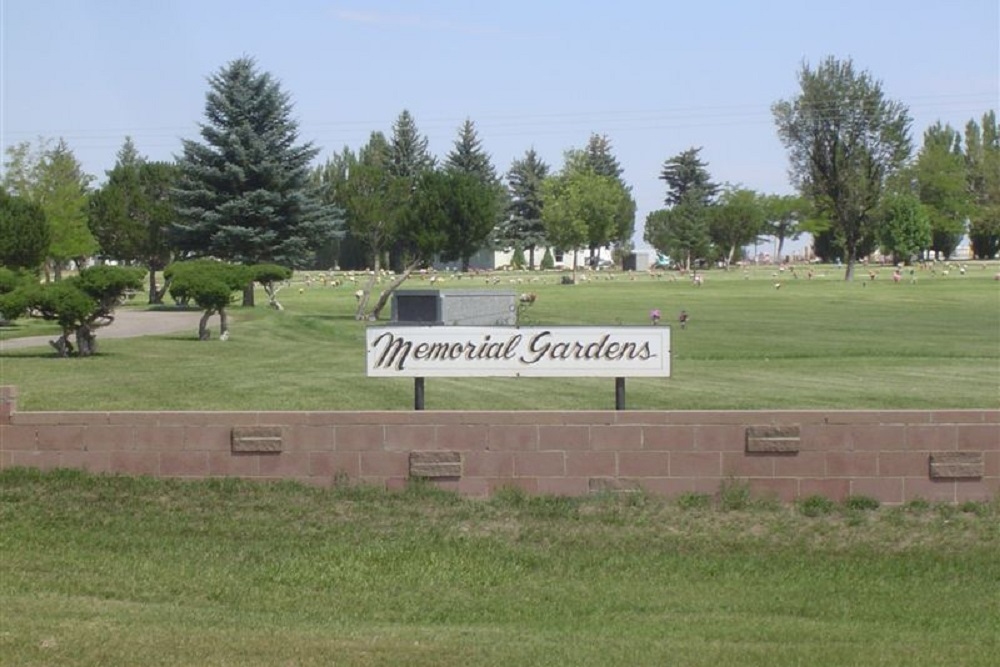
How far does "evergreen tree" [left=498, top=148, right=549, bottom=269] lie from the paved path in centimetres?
8604

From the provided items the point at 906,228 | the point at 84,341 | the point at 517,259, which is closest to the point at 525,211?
the point at 517,259

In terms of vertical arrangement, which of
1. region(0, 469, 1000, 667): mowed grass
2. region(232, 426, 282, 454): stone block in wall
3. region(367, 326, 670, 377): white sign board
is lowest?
region(0, 469, 1000, 667): mowed grass

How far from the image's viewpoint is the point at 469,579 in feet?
35.8

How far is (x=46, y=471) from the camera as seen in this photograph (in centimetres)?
1369

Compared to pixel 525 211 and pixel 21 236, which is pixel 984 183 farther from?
pixel 21 236

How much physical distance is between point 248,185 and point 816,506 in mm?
43649

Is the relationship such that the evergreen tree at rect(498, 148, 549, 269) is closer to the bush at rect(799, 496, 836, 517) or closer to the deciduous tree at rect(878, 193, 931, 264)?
the deciduous tree at rect(878, 193, 931, 264)

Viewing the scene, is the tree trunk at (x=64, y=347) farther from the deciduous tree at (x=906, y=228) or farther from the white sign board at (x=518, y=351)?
the deciduous tree at (x=906, y=228)

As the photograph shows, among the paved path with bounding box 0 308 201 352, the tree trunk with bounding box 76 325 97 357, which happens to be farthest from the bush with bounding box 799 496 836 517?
the paved path with bounding box 0 308 201 352

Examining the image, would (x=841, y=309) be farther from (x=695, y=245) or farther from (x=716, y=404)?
(x=695, y=245)

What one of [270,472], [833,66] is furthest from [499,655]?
[833,66]

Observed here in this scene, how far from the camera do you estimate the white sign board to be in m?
14.1

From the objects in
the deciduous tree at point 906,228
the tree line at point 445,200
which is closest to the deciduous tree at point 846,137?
the tree line at point 445,200

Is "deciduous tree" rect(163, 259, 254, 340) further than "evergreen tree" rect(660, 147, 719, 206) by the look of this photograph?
No
